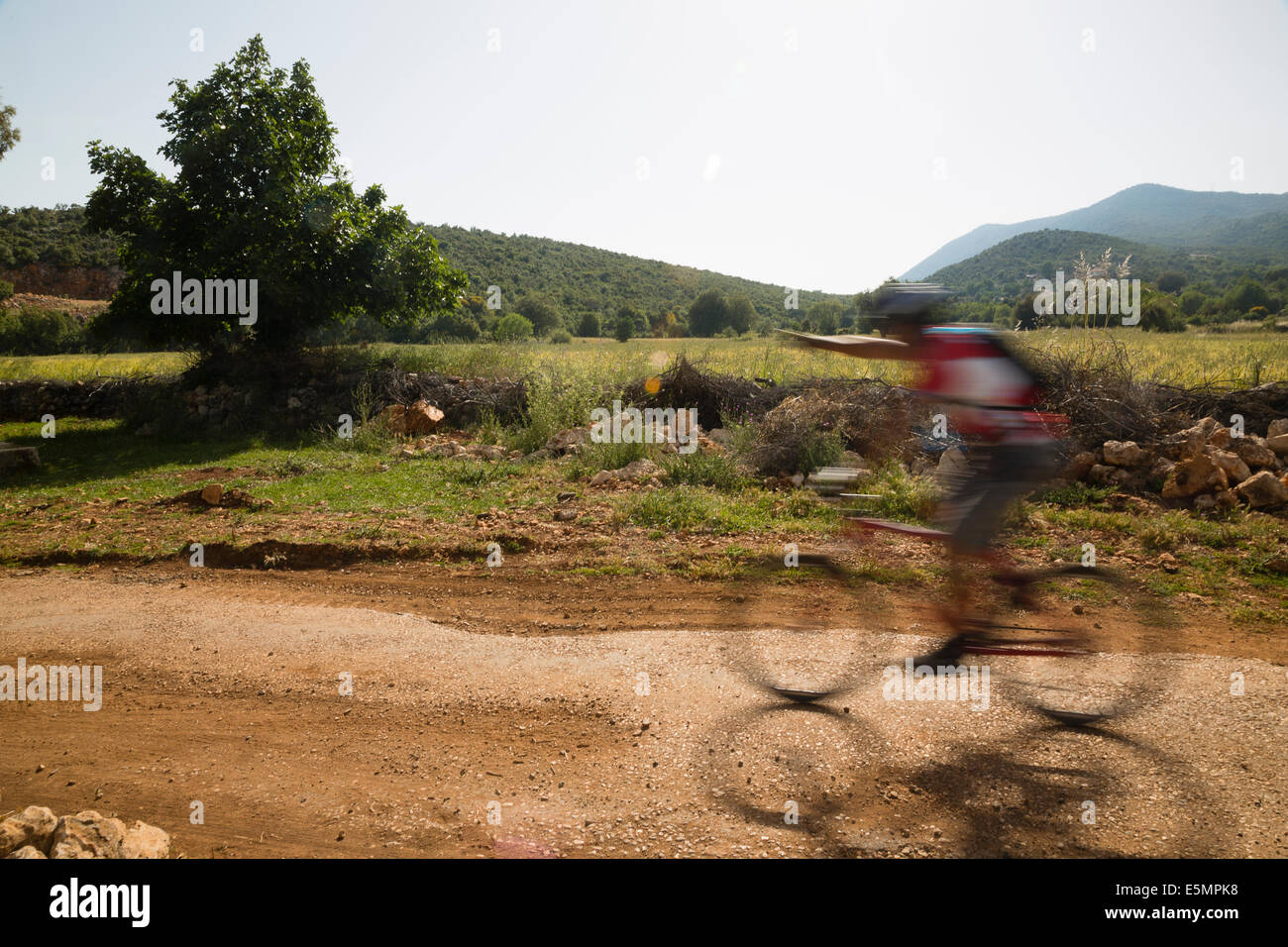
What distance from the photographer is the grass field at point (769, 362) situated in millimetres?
12180

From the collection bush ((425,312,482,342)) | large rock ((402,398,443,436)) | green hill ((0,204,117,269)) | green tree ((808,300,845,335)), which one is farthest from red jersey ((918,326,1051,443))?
green hill ((0,204,117,269))

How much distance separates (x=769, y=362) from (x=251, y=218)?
40.8ft

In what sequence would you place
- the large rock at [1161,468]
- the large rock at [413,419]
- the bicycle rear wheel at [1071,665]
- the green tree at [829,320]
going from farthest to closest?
the large rock at [413,419]
the green tree at [829,320]
the large rock at [1161,468]
the bicycle rear wheel at [1071,665]

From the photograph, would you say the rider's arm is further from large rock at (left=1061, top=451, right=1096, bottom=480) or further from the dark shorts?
→ large rock at (left=1061, top=451, right=1096, bottom=480)

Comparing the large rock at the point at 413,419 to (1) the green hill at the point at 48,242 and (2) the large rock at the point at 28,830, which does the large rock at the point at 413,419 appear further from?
(1) the green hill at the point at 48,242

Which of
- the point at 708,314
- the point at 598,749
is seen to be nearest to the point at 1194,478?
the point at 598,749

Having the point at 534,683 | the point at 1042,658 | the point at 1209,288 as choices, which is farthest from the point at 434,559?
the point at 1209,288

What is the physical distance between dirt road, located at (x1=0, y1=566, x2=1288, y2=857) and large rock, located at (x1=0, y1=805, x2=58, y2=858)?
0.50m

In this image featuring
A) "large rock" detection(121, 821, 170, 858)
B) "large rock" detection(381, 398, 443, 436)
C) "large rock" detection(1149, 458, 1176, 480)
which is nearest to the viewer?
"large rock" detection(121, 821, 170, 858)

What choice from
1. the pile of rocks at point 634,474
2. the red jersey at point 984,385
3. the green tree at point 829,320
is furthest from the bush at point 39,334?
the red jersey at point 984,385

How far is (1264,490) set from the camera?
7.72 m

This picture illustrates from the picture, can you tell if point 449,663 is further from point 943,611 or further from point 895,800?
point 943,611

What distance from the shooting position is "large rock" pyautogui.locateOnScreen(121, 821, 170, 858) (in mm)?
2781

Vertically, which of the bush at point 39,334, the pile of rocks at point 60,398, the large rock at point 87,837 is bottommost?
the large rock at point 87,837
